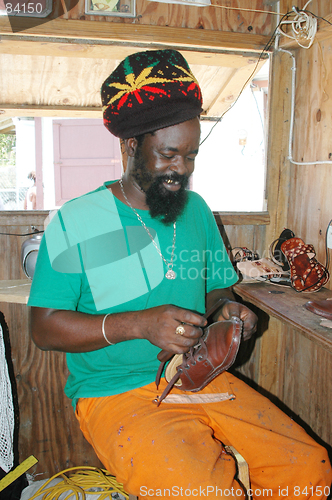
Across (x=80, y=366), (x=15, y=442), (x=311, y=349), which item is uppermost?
(x=80, y=366)

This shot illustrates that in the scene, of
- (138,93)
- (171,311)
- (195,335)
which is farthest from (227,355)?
(138,93)

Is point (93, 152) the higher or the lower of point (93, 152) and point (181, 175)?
the higher

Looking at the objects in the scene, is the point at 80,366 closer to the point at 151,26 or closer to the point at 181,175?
the point at 181,175

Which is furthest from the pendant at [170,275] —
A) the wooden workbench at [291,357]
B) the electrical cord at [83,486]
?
the electrical cord at [83,486]

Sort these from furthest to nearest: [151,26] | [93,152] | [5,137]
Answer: [5,137]
[93,152]
[151,26]

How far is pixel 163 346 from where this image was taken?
46.4 inches

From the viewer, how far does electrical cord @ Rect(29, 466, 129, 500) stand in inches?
79.6

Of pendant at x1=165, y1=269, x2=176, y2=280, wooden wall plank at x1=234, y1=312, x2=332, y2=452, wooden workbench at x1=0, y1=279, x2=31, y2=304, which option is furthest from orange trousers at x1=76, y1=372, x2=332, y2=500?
wooden wall plank at x1=234, y1=312, x2=332, y2=452

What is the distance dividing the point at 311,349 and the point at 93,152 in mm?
5331

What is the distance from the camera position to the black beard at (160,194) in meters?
1.48

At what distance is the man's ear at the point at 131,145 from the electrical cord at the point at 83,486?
69.3 inches

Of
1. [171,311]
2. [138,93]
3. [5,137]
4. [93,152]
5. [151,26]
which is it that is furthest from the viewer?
[5,137]

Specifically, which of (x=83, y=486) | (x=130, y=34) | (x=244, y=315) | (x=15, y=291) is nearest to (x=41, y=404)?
(x=83, y=486)

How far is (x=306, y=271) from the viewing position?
1882 millimetres
